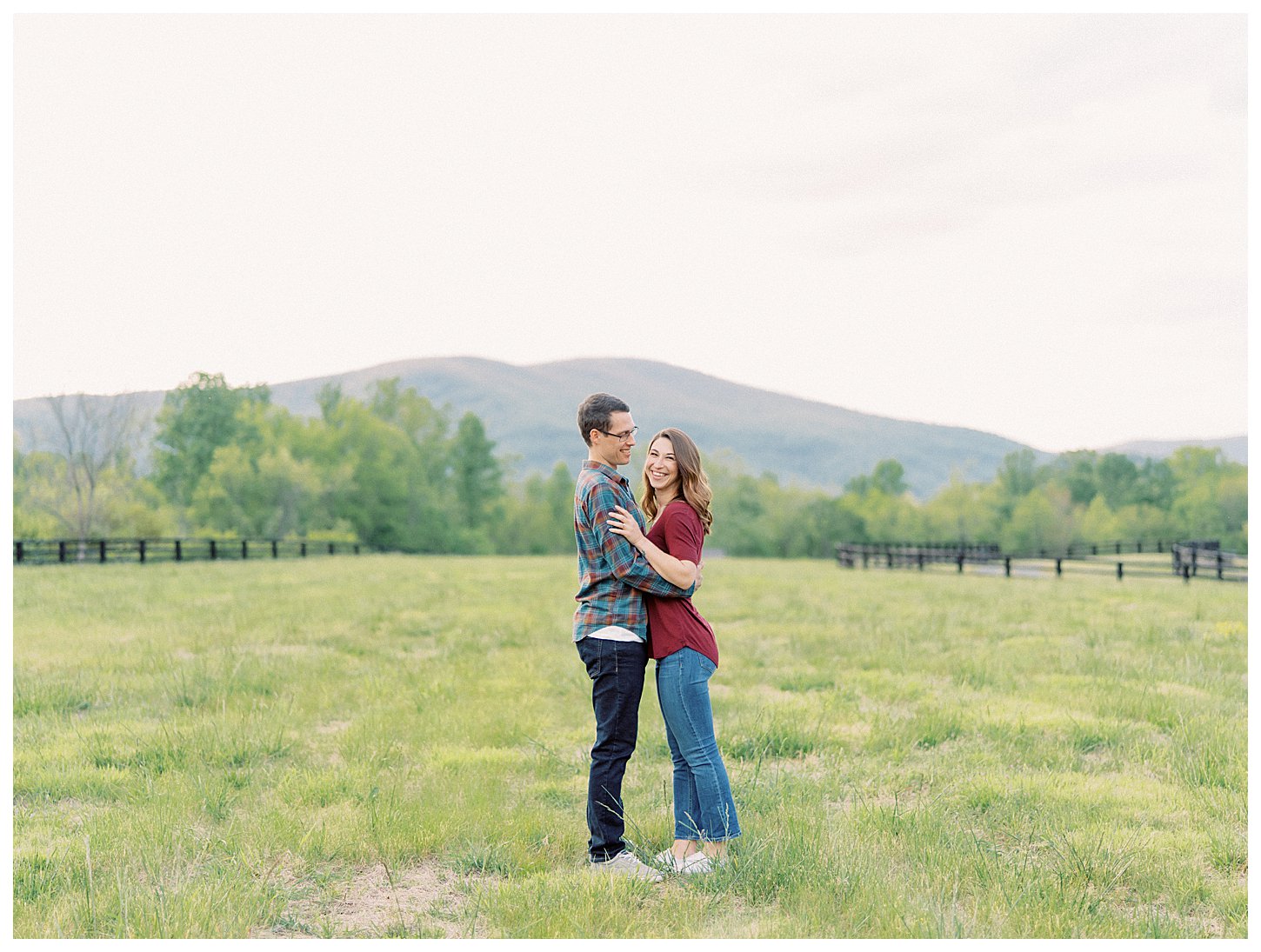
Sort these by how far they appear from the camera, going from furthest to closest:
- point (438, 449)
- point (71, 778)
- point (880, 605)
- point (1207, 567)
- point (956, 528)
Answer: point (956, 528) → point (438, 449) → point (1207, 567) → point (880, 605) → point (71, 778)

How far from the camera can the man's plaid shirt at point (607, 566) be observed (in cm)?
491

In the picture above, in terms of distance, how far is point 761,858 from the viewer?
511 centimetres

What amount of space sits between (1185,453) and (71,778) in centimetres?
13306

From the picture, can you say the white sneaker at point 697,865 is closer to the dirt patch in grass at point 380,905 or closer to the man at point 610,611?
the man at point 610,611

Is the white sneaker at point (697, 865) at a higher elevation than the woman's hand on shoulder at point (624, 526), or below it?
below

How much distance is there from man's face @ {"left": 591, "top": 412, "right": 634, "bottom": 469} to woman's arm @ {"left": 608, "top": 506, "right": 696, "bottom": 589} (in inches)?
10.6

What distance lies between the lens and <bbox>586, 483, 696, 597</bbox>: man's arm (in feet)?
16.0

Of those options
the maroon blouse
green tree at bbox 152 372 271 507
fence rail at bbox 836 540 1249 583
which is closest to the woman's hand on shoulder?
the maroon blouse

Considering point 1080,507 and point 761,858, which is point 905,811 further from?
point 1080,507

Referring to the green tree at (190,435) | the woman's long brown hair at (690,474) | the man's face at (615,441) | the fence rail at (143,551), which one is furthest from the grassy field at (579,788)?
the green tree at (190,435)

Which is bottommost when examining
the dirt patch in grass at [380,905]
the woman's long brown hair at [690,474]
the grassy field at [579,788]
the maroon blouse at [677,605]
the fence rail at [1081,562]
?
the dirt patch in grass at [380,905]

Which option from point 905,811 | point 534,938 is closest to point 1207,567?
point 905,811

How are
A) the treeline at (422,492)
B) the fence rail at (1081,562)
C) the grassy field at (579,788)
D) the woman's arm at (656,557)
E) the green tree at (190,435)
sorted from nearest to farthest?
the grassy field at (579,788) → the woman's arm at (656,557) → the fence rail at (1081,562) → the treeline at (422,492) → the green tree at (190,435)

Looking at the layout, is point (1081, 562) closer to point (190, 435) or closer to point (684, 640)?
point (684, 640)
